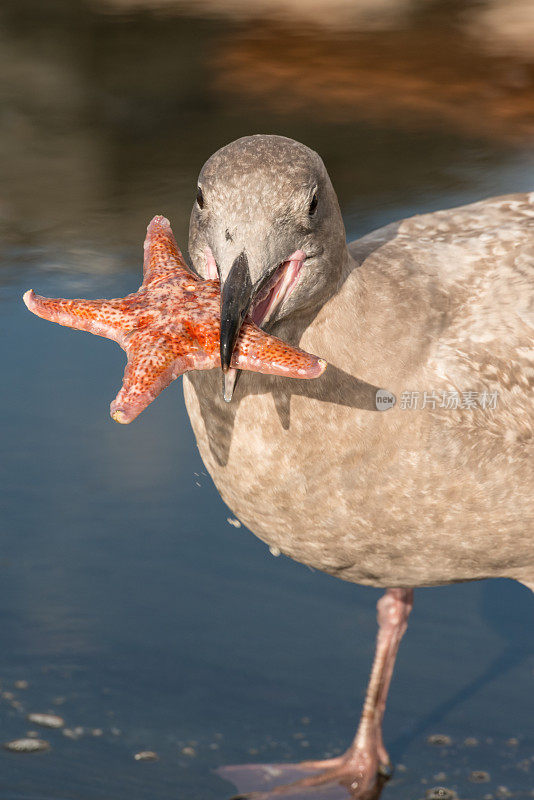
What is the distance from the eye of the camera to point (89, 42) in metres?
13.9

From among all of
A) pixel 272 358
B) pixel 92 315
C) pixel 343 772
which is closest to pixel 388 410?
pixel 272 358

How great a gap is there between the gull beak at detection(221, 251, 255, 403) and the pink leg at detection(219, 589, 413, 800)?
2382 mm

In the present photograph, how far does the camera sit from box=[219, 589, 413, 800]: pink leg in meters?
5.23

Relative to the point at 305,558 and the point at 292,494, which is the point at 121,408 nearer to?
the point at 292,494

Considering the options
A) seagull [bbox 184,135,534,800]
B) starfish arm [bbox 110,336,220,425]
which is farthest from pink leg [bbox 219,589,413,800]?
starfish arm [bbox 110,336,220,425]

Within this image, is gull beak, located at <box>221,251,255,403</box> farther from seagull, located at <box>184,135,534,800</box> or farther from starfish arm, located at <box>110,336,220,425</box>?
seagull, located at <box>184,135,534,800</box>

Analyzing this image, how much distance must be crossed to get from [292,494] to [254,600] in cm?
161

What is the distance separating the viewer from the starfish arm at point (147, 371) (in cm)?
333

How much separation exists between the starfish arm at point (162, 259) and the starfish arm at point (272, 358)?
0.51 metres

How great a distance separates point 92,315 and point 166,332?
0.29 m

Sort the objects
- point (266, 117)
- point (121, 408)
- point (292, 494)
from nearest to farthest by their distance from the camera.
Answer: point (121, 408) → point (292, 494) → point (266, 117)

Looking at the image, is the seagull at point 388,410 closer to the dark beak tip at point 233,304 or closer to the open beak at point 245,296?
the open beak at point 245,296

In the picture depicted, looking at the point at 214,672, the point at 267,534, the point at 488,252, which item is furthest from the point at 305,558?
the point at 488,252

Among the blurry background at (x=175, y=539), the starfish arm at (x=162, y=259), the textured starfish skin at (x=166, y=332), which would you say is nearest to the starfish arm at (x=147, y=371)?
the textured starfish skin at (x=166, y=332)
